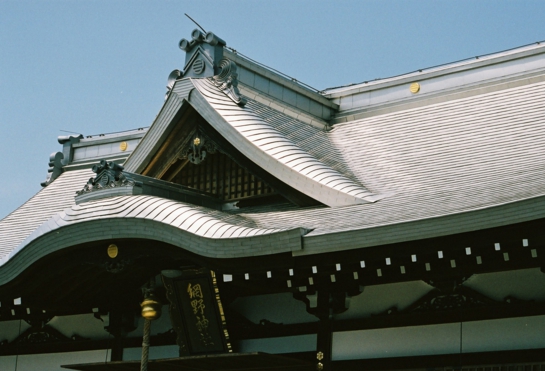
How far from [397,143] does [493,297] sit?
12.4 ft

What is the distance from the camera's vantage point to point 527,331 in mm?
Answer: 10070

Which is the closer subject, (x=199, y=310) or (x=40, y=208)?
(x=199, y=310)

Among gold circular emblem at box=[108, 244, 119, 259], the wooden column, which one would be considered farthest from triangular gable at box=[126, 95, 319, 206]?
gold circular emblem at box=[108, 244, 119, 259]

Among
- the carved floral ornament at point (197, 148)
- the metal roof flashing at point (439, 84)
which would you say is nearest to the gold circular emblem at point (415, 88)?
the metal roof flashing at point (439, 84)

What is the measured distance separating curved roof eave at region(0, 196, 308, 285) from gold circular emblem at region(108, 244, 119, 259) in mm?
251

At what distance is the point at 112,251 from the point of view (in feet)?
37.6

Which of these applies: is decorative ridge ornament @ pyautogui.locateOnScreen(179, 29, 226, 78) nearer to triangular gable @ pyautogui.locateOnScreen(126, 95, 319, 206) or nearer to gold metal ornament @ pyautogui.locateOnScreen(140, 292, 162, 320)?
triangular gable @ pyautogui.locateOnScreen(126, 95, 319, 206)

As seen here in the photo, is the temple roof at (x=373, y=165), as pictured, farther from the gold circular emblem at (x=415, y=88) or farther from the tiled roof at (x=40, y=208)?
the gold circular emblem at (x=415, y=88)

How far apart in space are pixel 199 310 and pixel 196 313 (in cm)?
7

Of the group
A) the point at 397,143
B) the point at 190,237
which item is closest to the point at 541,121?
the point at 397,143

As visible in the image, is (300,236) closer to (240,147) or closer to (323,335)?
(323,335)

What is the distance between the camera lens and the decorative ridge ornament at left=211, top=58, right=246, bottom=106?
1329 centimetres

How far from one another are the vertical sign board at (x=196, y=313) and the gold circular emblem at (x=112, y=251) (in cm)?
95

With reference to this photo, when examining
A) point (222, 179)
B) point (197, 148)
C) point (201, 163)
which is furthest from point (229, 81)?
point (222, 179)
